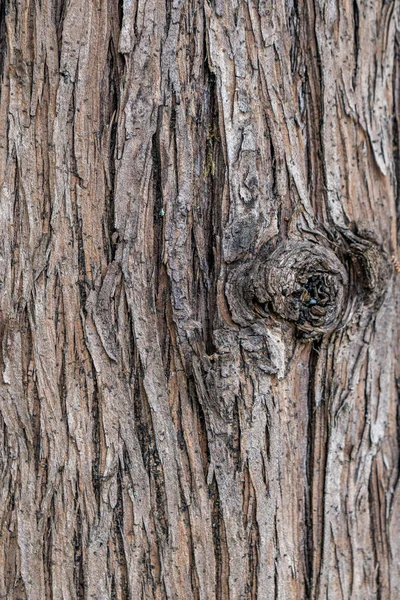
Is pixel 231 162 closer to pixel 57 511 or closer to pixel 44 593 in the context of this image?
pixel 57 511

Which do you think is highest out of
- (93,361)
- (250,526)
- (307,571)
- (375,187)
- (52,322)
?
(375,187)

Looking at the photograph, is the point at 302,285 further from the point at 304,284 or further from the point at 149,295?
the point at 149,295

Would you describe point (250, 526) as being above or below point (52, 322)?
below

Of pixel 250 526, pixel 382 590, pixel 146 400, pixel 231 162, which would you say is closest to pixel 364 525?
pixel 382 590

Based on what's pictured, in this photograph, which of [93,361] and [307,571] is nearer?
[93,361]

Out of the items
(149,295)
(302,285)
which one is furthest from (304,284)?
(149,295)
